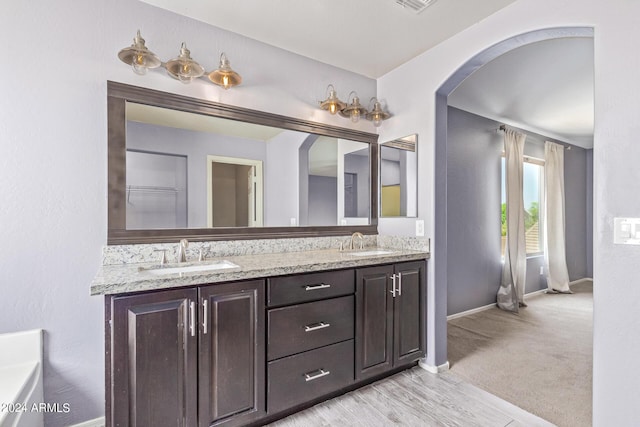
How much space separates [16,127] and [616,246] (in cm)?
298

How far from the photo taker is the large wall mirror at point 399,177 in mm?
2449

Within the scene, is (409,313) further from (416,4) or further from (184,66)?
(184,66)

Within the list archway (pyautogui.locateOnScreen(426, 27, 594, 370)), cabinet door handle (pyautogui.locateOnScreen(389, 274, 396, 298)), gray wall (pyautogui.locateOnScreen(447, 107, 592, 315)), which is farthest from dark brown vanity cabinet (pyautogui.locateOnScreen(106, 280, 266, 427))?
gray wall (pyautogui.locateOnScreen(447, 107, 592, 315))

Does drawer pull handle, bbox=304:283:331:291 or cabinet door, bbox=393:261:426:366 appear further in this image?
cabinet door, bbox=393:261:426:366

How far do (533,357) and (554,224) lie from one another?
3.00 m

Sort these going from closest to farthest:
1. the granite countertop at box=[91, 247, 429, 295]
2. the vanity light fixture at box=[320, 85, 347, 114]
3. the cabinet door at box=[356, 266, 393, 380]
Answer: the granite countertop at box=[91, 247, 429, 295] < the cabinet door at box=[356, 266, 393, 380] < the vanity light fixture at box=[320, 85, 347, 114]

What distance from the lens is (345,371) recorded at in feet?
6.24

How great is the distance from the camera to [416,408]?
72.3 inches

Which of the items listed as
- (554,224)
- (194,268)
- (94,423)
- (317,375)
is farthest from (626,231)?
(554,224)

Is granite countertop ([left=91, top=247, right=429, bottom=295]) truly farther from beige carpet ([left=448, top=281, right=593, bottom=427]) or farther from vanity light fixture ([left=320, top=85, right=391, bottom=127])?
vanity light fixture ([left=320, top=85, right=391, bottom=127])

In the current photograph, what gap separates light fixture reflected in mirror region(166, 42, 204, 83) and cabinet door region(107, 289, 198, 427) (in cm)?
127

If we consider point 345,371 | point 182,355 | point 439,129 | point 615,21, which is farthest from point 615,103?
point 182,355

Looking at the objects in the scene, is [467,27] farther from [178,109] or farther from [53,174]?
[53,174]

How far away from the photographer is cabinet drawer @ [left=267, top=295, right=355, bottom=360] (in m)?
1.64
